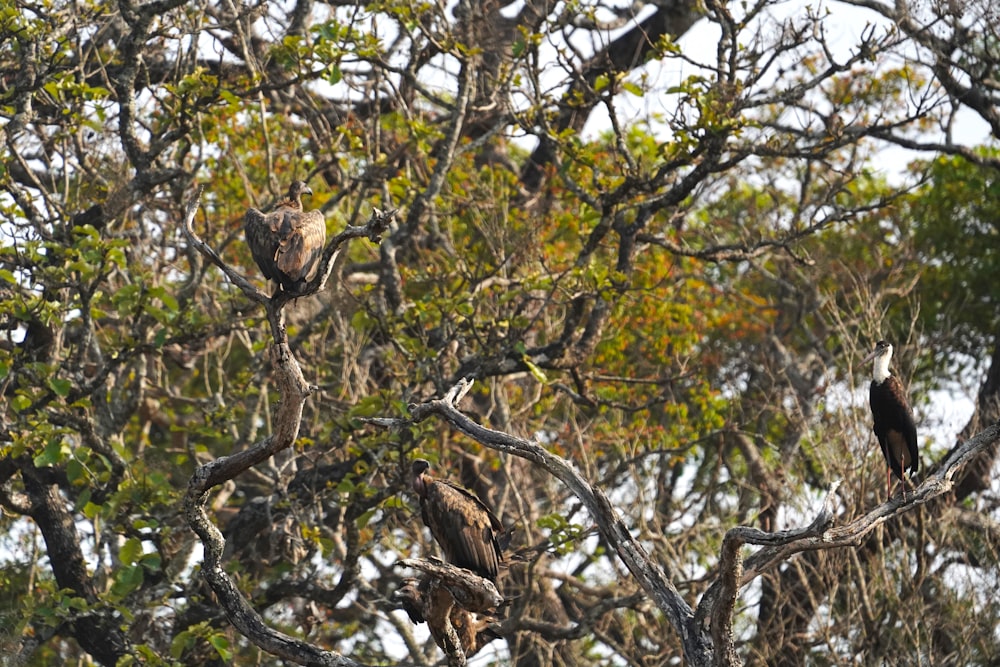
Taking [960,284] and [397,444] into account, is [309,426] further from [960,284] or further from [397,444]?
[960,284]

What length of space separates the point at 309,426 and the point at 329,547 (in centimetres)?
212

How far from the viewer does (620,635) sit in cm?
1277

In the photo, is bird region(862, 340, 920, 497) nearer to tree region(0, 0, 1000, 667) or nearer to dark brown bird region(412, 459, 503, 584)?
tree region(0, 0, 1000, 667)

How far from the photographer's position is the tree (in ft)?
28.1

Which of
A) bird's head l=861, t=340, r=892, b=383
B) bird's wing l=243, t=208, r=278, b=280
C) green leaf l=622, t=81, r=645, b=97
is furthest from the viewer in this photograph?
green leaf l=622, t=81, r=645, b=97

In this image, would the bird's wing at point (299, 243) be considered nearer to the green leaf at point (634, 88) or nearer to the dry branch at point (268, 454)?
the dry branch at point (268, 454)

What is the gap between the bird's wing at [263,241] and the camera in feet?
22.3

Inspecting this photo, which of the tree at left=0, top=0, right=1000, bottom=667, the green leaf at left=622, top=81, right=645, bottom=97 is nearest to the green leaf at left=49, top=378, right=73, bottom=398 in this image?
the tree at left=0, top=0, right=1000, bottom=667

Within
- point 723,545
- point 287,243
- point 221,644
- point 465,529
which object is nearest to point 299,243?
point 287,243

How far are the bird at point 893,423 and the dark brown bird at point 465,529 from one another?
3211 millimetres

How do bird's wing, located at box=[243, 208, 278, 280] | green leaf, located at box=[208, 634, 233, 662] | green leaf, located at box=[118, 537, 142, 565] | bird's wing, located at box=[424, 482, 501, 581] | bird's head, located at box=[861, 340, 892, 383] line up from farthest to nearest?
1. bird's head, located at box=[861, 340, 892, 383]
2. green leaf, located at box=[118, 537, 142, 565]
3. green leaf, located at box=[208, 634, 233, 662]
4. bird's wing, located at box=[243, 208, 278, 280]
5. bird's wing, located at box=[424, 482, 501, 581]

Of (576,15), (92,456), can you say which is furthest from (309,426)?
(576,15)

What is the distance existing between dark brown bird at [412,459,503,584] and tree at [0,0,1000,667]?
0.36 metres

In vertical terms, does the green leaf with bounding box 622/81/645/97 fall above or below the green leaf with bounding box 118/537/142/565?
above
